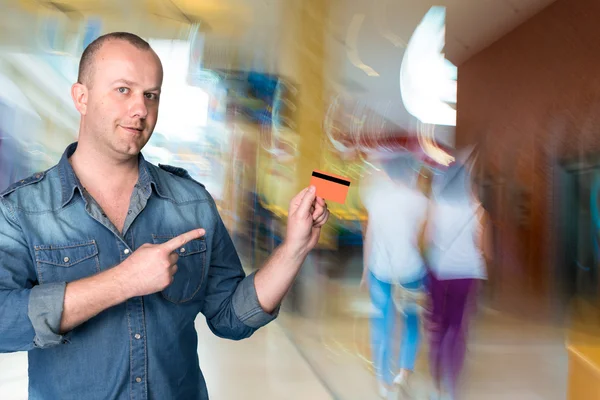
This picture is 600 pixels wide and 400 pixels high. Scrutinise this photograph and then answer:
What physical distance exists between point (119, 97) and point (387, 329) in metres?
2.78

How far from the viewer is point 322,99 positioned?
5.64 m

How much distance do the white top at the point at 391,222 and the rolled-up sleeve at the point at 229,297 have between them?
2.10 m

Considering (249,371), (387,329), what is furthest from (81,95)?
(249,371)

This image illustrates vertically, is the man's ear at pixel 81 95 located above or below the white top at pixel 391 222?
above

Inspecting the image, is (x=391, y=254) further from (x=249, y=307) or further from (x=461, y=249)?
(x=249, y=307)

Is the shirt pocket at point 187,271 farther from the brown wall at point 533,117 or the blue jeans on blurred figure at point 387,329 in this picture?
the brown wall at point 533,117

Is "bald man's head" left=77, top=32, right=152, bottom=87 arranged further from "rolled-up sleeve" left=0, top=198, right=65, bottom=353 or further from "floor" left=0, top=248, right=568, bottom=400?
"floor" left=0, top=248, right=568, bottom=400

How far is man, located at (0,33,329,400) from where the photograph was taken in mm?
1119

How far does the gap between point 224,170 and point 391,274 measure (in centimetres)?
281

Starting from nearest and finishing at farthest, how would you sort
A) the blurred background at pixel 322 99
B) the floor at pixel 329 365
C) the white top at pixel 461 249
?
1. the white top at pixel 461 249
2. the floor at pixel 329 365
3. the blurred background at pixel 322 99

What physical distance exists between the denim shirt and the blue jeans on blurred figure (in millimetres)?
2362

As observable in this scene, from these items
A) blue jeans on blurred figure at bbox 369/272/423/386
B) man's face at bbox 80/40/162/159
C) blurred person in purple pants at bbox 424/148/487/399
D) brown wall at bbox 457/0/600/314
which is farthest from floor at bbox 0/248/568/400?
man's face at bbox 80/40/162/159

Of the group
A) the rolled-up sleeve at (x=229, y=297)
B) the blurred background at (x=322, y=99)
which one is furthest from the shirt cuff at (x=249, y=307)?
the blurred background at (x=322, y=99)

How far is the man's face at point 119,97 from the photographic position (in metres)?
1.31
